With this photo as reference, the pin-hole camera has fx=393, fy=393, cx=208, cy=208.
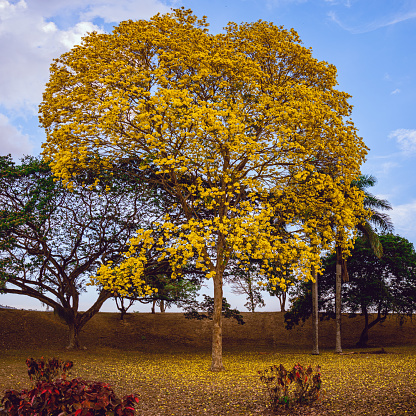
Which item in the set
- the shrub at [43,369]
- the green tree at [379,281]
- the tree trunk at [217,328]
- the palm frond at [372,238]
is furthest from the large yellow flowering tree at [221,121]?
the green tree at [379,281]

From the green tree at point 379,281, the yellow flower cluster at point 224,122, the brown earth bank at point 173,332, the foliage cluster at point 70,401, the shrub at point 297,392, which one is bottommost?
the brown earth bank at point 173,332

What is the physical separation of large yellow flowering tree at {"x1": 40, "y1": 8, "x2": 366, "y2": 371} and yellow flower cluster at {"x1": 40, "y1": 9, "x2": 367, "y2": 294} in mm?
50

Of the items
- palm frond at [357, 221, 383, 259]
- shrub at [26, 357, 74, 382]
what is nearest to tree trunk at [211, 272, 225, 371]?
shrub at [26, 357, 74, 382]

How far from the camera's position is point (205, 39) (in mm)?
15703

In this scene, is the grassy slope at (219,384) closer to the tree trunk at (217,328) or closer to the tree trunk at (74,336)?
the tree trunk at (217,328)

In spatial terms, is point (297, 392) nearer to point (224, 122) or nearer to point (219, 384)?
point (219, 384)

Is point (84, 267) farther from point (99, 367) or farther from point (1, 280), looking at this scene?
point (99, 367)

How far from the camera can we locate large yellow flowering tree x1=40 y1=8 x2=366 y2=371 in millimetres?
13961

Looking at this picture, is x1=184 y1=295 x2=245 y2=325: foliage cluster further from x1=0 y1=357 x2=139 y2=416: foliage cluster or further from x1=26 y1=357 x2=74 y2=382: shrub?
x1=0 y1=357 x2=139 y2=416: foliage cluster

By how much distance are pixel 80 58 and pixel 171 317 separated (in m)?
25.9

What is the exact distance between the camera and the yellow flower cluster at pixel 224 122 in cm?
1390

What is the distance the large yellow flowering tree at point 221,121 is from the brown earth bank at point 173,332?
16283mm

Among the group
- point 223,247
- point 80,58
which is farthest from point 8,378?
point 80,58

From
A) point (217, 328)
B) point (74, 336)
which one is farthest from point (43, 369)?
point (74, 336)
